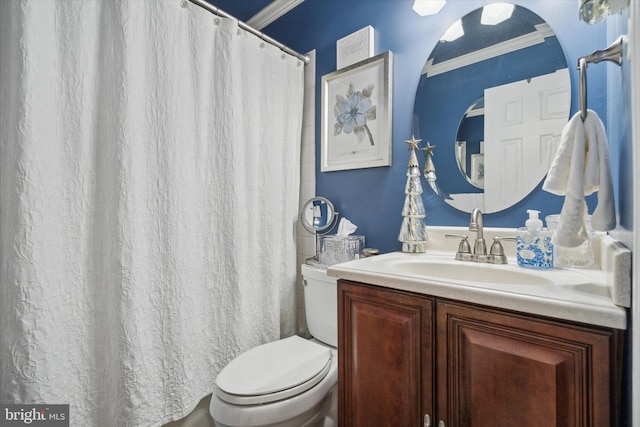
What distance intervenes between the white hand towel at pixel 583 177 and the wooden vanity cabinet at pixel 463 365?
222 millimetres

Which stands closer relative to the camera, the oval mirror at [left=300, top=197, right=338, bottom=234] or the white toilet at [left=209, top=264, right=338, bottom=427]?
the white toilet at [left=209, top=264, right=338, bottom=427]

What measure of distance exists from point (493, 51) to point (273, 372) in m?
1.49

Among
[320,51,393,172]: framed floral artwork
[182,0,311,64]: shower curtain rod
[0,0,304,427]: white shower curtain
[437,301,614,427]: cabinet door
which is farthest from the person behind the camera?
[320,51,393,172]: framed floral artwork

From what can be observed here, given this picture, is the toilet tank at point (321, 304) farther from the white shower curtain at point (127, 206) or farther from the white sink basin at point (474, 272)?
the white sink basin at point (474, 272)

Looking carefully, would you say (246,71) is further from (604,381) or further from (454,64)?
(604,381)

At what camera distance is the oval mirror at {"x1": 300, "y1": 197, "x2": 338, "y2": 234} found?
63.3 inches

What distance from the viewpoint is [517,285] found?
72 centimetres

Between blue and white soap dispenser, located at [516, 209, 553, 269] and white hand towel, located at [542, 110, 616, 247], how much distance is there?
260 mm

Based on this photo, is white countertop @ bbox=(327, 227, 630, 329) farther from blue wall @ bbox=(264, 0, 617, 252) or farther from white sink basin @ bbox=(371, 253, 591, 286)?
blue wall @ bbox=(264, 0, 617, 252)

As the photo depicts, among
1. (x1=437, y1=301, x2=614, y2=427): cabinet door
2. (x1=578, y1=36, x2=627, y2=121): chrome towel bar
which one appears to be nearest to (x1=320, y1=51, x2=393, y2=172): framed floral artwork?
(x1=578, y1=36, x2=627, y2=121): chrome towel bar

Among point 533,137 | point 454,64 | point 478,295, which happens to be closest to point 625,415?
point 478,295

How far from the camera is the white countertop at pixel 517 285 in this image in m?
0.54

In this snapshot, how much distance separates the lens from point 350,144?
1.55 m

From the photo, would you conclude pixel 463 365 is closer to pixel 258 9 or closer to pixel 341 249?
pixel 341 249
